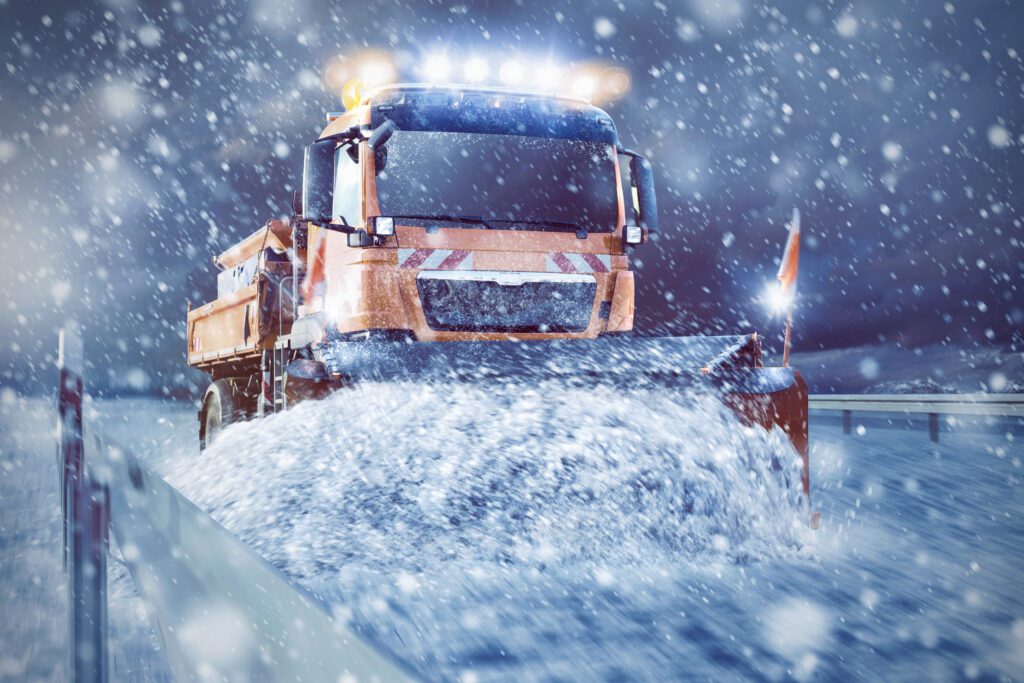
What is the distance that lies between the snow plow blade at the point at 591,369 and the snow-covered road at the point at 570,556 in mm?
143

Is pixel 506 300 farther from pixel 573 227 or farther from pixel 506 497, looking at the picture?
pixel 506 497

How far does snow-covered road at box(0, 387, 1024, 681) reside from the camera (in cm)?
318

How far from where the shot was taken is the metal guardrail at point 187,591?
1.05 m

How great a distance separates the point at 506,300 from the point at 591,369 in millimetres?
1572

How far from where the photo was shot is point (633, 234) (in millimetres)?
6734

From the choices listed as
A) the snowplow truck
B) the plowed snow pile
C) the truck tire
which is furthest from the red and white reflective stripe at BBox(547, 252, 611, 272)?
the truck tire

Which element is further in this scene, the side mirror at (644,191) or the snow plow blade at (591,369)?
the side mirror at (644,191)

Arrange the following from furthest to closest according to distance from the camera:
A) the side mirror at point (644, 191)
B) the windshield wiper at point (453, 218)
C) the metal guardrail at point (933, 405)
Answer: the metal guardrail at point (933, 405), the side mirror at point (644, 191), the windshield wiper at point (453, 218)

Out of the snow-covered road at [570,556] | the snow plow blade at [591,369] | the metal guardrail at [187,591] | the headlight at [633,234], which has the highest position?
the headlight at [633,234]

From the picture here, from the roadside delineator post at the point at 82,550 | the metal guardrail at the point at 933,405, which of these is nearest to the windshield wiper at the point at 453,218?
the roadside delineator post at the point at 82,550

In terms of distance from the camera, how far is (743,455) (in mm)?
4750

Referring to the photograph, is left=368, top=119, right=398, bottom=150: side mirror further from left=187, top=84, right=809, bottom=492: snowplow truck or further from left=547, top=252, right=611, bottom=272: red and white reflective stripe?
left=547, top=252, right=611, bottom=272: red and white reflective stripe

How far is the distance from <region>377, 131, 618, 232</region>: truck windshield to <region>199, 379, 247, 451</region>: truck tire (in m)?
3.75

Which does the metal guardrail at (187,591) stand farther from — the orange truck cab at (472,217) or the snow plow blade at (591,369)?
the orange truck cab at (472,217)
